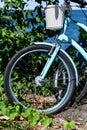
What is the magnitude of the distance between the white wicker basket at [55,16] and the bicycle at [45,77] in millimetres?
140

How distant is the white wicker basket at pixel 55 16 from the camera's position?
564cm

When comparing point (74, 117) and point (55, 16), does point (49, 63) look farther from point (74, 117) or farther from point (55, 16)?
point (74, 117)

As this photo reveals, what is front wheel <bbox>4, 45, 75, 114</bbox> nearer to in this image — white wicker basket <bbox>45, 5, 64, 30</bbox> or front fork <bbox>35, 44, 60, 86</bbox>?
front fork <bbox>35, 44, 60, 86</bbox>

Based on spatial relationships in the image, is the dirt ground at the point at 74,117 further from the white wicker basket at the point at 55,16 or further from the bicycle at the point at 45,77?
the white wicker basket at the point at 55,16

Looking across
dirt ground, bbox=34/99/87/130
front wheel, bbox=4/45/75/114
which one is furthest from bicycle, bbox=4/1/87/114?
dirt ground, bbox=34/99/87/130

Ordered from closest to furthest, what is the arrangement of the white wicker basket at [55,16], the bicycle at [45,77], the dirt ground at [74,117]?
the dirt ground at [74,117], the white wicker basket at [55,16], the bicycle at [45,77]

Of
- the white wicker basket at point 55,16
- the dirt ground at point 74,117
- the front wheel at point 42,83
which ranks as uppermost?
the white wicker basket at point 55,16

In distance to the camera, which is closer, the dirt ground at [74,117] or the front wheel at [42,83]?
the dirt ground at [74,117]

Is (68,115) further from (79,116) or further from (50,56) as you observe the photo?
(50,56)

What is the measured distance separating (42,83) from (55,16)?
0.83m

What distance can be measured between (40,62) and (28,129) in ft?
5.94

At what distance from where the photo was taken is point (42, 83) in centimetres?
581

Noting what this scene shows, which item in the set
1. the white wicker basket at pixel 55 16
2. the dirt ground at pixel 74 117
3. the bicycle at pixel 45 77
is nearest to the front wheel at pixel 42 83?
the bicycle at pixel 45 77

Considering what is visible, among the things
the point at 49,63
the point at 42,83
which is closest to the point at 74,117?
the point at 42,83
